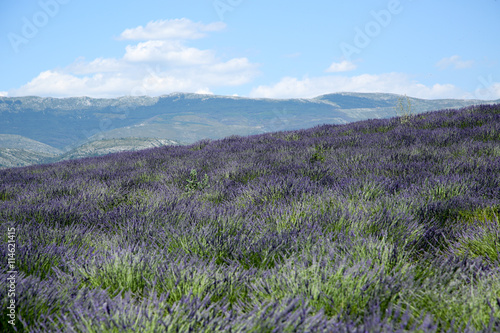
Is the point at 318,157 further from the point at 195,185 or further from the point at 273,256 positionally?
the point at 273,256

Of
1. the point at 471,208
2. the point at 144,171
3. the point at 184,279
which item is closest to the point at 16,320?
the point at 184,279

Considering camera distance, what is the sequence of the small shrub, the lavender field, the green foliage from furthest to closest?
the green foliage
the small shrub
the lavender field

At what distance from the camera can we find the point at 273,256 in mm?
1732

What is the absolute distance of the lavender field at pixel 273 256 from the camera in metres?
1.20

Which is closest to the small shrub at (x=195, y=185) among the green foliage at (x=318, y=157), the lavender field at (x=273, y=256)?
the lavender field at (x=273, y=256)

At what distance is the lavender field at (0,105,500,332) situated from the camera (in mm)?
1199

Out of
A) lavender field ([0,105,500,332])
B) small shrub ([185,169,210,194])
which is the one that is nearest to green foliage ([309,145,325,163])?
lavender field ([0,105,500,332])

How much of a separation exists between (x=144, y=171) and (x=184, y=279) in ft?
13.7

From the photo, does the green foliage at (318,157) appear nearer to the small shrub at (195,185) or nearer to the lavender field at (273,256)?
the lavender field at (273,256)

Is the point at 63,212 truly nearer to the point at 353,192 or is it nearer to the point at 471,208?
the point at 353,192

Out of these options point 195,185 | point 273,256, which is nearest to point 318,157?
point 195,185

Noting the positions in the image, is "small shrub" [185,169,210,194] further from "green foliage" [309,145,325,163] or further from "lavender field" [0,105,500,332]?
"green foliage" [309,145,325,163]

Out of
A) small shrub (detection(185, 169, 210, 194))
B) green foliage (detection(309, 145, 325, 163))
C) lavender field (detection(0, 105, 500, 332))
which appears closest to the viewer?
lavender field (detection(0, 105, 500, 332))

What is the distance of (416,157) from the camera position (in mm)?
4449
